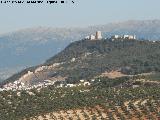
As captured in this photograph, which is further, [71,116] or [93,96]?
[93,96]

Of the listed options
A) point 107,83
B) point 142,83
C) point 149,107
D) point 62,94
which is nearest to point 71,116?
point 149,107

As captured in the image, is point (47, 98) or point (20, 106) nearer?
point (20, 106)

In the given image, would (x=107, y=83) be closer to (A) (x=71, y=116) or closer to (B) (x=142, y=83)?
(B) (x=142, y=83)

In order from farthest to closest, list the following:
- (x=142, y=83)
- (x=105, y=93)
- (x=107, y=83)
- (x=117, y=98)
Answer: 1. (x=107, y=83)
2. (x=142, y=83)
3. (x=105, y=93)
4. (x=117, y=98)

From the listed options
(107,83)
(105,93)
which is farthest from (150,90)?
(107,83)

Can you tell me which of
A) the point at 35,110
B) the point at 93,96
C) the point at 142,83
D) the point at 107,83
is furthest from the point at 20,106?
the point at 107,83

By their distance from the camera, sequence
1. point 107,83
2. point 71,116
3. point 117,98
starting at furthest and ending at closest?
1. point 107,83
2. point 117,98
3. point 71,116

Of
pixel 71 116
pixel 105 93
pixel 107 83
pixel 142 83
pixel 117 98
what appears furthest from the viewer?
pixel 107 83

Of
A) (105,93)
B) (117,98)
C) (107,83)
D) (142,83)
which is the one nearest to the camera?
(117,98)

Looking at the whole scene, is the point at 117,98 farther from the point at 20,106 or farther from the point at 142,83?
the point at 142,83
